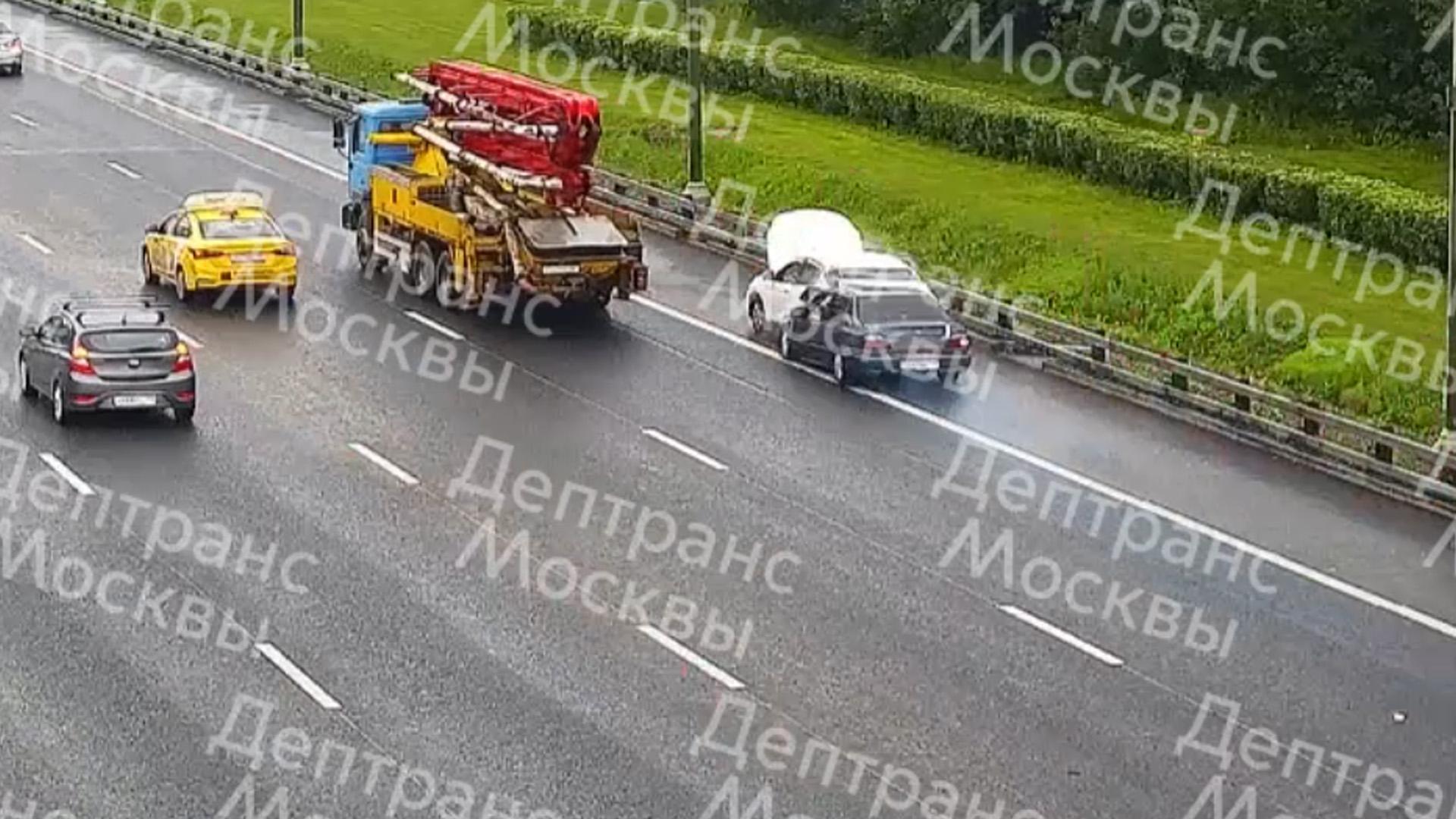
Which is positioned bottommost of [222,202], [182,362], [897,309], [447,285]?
[182,362]

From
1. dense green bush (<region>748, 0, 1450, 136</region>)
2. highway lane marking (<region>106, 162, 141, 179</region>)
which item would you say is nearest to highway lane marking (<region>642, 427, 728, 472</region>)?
highway lane marking (<region>106, 162, 141, 179</region>)

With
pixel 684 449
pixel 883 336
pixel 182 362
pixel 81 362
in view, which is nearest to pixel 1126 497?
pixel 684 449

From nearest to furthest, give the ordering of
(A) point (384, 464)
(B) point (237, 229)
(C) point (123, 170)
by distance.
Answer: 1. (A) point (384, 464)
2. (B) point (237, 229)
3. (C) point (123, 170)

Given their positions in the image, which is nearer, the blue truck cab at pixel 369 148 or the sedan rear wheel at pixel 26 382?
the sedan rear wheel at pixel 26 382

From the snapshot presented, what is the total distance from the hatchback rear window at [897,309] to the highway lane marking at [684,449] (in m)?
4.43

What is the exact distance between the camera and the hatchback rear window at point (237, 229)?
4366cm

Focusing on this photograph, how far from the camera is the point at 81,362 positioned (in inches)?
1400

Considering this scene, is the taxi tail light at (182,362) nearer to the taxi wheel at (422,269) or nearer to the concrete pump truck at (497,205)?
the concrete pump truck at (497,205)

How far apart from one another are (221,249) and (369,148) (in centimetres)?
546

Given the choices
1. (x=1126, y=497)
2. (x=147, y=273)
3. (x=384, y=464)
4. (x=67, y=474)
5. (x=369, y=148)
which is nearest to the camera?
(x=1126, y=497)

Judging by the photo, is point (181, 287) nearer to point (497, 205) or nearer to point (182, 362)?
point (497, 205)

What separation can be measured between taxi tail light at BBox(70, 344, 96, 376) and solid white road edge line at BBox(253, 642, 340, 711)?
9732mm

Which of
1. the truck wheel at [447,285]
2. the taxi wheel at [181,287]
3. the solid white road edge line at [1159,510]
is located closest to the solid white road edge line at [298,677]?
the solid white road edge line at [1159,510]

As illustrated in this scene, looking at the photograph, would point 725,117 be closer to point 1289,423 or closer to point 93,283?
point 93,283
